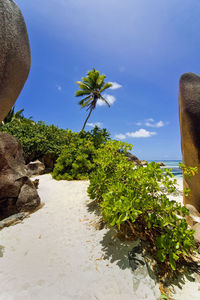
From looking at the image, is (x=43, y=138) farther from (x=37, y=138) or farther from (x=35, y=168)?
(x=35, y=168)

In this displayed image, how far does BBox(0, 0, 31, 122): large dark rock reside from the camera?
1.62 metres

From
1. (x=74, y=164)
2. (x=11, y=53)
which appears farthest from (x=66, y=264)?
(x=74, y=164)

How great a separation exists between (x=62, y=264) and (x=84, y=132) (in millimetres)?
11834

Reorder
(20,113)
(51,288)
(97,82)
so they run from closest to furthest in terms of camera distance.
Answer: (51,288)
(97,82)
(20,113)

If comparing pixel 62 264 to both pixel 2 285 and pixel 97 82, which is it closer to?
pixel 2 285

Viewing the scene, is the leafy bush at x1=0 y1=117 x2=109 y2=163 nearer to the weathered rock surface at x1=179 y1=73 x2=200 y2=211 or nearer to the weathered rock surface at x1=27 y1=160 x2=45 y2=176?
the weathered rock surface at x1=27 y1=160 x2=45 y2=176

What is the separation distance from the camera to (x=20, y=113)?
2623 cm

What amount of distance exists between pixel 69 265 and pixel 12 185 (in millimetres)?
2924

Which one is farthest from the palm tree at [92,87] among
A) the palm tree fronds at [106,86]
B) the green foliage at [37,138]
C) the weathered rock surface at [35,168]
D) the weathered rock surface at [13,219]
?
the weathered rock surface at [13,219]

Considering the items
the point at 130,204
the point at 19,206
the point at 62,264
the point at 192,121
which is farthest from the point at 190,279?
the point at 19,206

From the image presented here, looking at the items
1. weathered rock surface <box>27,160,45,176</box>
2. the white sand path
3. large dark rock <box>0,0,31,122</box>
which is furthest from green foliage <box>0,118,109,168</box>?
large dark rock <box>0,0,31,122</box>

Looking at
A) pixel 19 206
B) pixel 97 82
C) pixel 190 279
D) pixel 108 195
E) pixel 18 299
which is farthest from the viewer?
pixel 97 82

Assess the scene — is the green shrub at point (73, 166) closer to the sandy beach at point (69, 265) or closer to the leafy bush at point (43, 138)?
the leafy bush at point (43, 138)

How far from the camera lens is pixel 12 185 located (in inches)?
160
